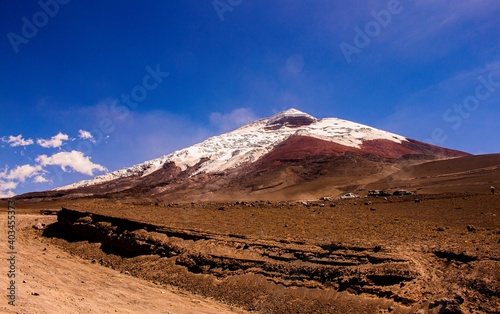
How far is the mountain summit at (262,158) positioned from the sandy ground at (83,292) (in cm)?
3500

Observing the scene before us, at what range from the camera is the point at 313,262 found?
11828 millimetres

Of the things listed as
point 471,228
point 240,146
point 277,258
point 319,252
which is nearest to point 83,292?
point 277,258

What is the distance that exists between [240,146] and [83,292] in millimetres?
74485

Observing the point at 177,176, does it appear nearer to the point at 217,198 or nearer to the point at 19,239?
the point at 217,198

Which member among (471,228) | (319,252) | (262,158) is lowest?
(319,252)

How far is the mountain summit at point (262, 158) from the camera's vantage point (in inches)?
2259

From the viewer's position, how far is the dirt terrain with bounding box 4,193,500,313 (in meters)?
9.72

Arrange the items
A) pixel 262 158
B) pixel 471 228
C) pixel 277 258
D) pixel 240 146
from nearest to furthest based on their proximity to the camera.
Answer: pixel 277 258 → pixel 471 228 → pixel 262 158 → pixel 240 146

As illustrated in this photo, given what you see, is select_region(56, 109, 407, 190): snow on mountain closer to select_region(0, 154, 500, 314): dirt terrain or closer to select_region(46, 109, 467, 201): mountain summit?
select_region(46, 109, 467, 201): mountain summit

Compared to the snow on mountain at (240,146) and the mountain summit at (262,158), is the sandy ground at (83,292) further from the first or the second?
the snow on mountain at (240,146)

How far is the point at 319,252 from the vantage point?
12055 millimetres

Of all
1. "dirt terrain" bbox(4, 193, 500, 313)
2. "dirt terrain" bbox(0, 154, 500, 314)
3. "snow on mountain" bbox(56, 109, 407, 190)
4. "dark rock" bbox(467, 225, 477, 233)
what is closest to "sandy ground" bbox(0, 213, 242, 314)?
"dirt terrain" bbox(0, 154, 500, 314)

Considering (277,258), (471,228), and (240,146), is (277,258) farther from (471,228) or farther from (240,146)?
(240,146)

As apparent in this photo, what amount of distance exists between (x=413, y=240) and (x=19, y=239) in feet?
72.8
